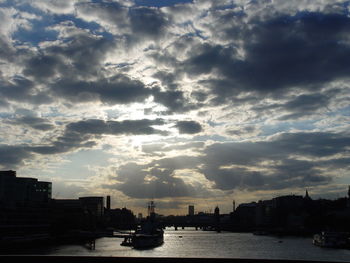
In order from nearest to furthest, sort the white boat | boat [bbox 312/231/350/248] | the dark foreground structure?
the dark foreground structure → the white boat → boat [bbox 312/231/350/248]

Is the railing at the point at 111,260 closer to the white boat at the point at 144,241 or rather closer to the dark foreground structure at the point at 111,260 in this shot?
the dark foreground structure at the point at 111,260

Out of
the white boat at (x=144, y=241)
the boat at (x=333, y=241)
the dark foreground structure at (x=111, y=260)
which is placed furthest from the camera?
the boat at (x=333, y=241)

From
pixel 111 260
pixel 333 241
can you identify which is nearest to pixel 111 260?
pixel 111 260

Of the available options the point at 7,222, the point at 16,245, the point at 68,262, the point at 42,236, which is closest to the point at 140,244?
the point at 16,245

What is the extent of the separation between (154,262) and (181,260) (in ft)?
9.94

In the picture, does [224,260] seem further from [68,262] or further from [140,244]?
[140,244]

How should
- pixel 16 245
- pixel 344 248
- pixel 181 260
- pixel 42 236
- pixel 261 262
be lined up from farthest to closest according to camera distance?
pixel 42 236 → pixel 344 248 → pixel 16 245 → pixel 181 260 → pixel 261 262

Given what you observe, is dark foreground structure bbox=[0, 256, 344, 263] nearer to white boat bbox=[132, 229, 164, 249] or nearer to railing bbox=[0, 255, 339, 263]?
railing bbox=[0, 255, 339, 263]

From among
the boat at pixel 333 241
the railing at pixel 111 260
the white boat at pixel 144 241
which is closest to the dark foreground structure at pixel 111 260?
the railing at pixel 111 260

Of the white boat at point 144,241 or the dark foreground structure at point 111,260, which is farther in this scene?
the white boat at point 144,241

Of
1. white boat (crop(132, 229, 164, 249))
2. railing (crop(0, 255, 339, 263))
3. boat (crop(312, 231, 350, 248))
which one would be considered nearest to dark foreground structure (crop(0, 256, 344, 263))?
railing (crop(0, 255, 339, 263))

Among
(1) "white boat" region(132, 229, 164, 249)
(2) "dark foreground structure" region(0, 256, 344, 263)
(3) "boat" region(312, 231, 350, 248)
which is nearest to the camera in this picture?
(2) "dark foreground structure" region(0, 256, 344, 263)

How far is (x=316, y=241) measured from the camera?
600 ft

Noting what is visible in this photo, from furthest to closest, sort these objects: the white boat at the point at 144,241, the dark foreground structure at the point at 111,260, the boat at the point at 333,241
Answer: the boat at the point at 333,241 < the white boat at the point at 144,241 < the dark foreground structure at the point at 111,260
